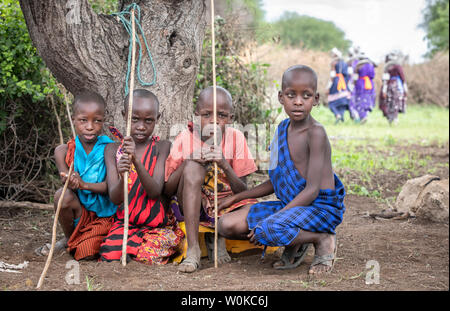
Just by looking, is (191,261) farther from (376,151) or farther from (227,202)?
(376,151)

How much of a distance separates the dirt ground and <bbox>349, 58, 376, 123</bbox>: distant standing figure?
951 centimetres

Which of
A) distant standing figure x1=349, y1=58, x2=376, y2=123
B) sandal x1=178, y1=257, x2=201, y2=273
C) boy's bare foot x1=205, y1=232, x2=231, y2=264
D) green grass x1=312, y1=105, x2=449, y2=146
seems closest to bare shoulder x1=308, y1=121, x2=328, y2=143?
boy's bare foot x1=205, y1=232, x2=231, y2=264

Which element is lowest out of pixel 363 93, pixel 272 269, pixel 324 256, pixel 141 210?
pixel 272 269

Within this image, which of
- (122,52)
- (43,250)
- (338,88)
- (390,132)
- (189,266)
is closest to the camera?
(189,266)

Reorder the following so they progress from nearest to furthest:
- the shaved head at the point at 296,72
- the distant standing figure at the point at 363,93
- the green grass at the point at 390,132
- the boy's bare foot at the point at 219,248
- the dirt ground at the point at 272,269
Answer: the dirt ground at the point at 272,269 < the shaved head at the point at 296,72 < the boy's bare foot at the point at 219,248 < the green grass at the point at 390,132 < the distant standing figure at the point at 363,93

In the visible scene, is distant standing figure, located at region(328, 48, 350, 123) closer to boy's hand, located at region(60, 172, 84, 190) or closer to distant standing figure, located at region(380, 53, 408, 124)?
distant standing figure, located at region(380, 53, 408, 124)

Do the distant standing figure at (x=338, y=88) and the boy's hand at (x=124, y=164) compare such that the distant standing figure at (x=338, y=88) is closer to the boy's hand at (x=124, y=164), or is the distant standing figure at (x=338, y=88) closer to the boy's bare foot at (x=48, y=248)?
the boy's bare foot at (x=48, y=248)

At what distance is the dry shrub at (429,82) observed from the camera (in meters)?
19.2

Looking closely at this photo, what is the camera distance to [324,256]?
276 cm

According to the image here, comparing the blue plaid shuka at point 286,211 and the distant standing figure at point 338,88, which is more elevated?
the distant standing figure at point 338,88

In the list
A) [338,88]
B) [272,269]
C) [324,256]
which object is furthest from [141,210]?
[338,88]

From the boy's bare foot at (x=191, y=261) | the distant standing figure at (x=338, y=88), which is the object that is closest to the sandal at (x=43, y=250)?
the boy's bare foot at (x=191, y=261)

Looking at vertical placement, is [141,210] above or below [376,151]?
above

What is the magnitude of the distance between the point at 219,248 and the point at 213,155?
2.07ft
